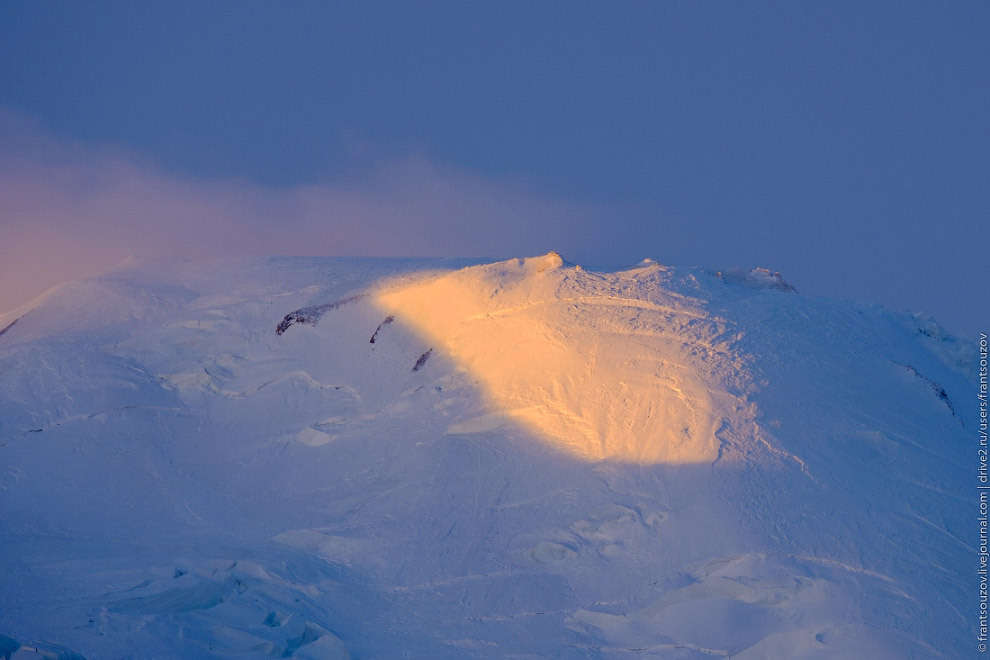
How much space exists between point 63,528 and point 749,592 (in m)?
7.04

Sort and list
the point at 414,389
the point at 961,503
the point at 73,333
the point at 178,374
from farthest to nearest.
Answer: the point at 73,333
the point at 178,374
the point at 414,389
the point at 961,503

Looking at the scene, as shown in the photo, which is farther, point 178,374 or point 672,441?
point 178,374

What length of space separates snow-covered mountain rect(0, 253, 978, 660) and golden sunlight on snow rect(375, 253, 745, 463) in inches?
1.4

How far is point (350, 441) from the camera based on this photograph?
431 inches

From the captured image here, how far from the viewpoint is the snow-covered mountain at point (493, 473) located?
7770 millimetres

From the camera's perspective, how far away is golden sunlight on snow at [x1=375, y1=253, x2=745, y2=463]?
9.78m

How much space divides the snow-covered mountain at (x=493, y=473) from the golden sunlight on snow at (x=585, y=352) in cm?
3

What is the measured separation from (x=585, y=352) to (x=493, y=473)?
193 centimetres

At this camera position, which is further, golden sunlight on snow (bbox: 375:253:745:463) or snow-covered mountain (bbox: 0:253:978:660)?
golden sunlight on snow (bbox: 375:253:745:463)

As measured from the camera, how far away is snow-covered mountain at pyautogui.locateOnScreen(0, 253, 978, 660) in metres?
7.77

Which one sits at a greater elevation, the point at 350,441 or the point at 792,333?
the point at 792,333

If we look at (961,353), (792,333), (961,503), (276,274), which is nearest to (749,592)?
(961,503)

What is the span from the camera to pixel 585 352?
35.3 feet

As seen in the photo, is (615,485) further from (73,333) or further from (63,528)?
(73,333)
